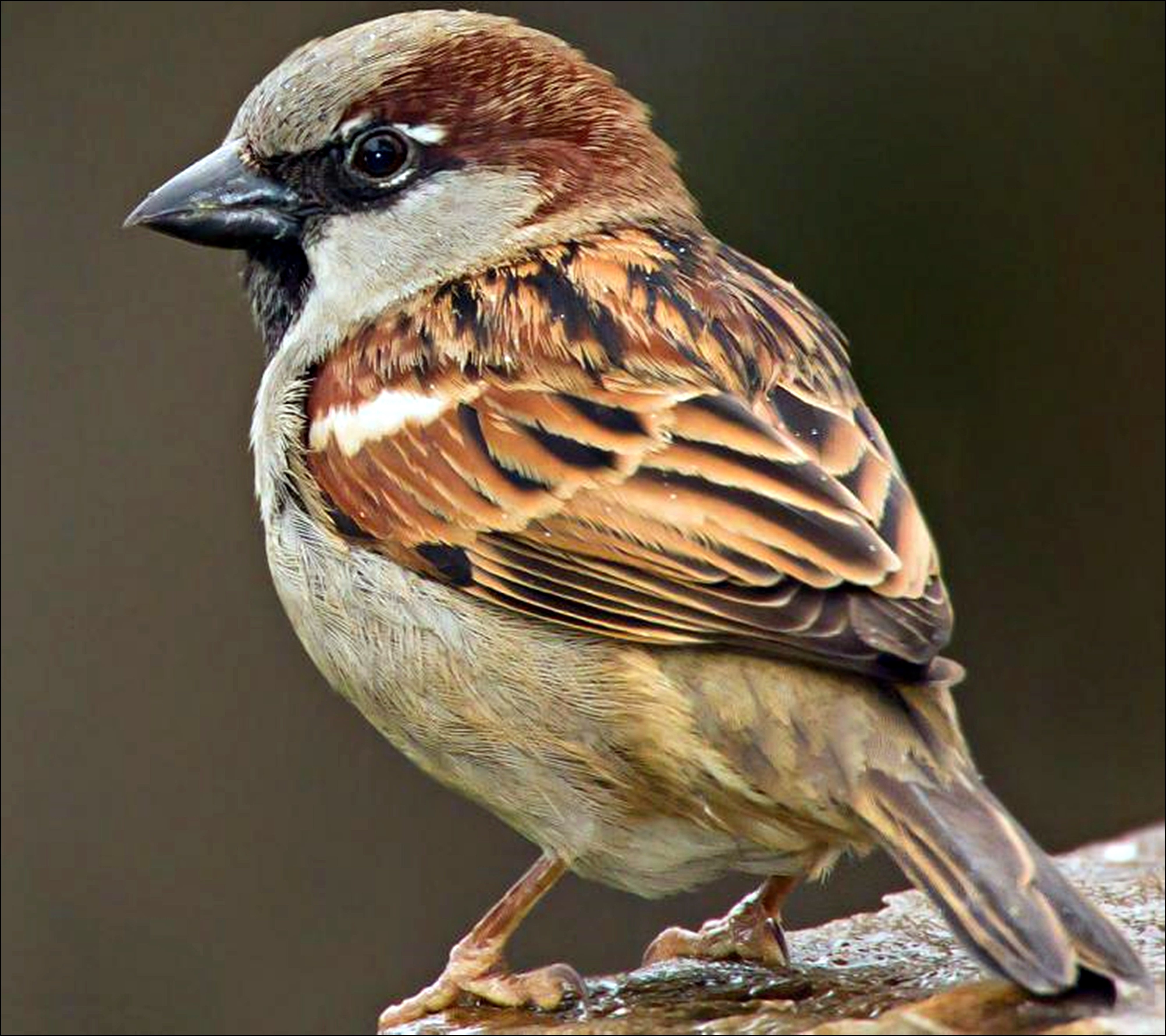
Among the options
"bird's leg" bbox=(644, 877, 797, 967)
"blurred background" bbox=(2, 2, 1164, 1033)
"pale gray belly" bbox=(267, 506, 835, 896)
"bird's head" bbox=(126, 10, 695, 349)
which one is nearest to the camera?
"pale gray belly" bbox=(267, 506, 835, 896)

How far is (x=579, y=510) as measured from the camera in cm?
448

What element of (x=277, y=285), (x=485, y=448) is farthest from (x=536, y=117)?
(x=485, y=448)

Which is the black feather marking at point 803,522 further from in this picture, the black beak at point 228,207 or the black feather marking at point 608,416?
the black beak at point 228,207

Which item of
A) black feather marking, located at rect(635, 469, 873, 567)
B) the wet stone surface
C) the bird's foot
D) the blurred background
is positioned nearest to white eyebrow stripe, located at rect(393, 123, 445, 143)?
black feather marking, located at rect(635, 469, 873, 567)

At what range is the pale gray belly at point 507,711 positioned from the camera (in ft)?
14.6

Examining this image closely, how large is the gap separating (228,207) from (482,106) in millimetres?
577

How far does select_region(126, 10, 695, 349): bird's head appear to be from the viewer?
17.0ft

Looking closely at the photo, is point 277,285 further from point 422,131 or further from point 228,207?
point 422,131

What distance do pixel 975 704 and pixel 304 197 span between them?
176 inches

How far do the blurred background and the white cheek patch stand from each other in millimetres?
3942

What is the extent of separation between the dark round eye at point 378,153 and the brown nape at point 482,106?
40 mm

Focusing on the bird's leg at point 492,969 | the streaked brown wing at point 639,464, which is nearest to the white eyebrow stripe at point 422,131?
the streaked brown wing at point 639,464

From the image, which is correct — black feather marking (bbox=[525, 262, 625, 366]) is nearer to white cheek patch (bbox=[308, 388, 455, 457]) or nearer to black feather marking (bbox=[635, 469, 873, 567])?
white cheek patch (bbox=[308, 388, 455, 457])

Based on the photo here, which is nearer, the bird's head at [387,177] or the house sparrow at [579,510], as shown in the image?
the house sparrow at [579,510]
